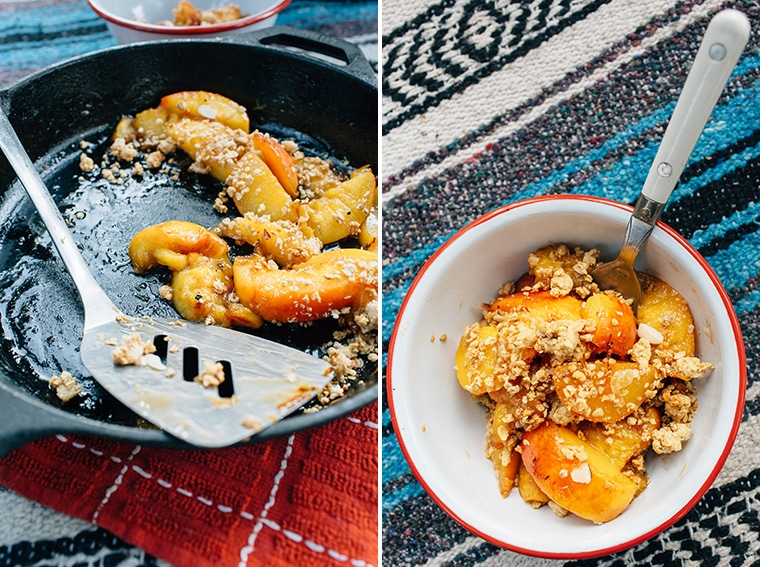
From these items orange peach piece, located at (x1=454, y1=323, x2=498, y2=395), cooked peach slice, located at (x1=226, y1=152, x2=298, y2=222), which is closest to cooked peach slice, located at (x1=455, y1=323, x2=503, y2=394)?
orange peach piece, located at (x1=454, y1=323, x2=498, y2=395)

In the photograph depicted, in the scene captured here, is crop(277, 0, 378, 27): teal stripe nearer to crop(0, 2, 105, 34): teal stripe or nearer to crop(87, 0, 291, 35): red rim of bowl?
crop(87, 0, 291, 35): red rim of bowl

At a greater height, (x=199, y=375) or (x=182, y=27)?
(x=182, y=27)

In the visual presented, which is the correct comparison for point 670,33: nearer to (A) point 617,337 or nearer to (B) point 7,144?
(A) point 617,337

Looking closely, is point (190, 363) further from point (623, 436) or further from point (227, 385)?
point (623, 436)

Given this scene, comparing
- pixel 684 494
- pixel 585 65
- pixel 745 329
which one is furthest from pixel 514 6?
pixel 684 494

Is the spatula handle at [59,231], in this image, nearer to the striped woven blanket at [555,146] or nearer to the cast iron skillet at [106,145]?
the cast iron skillet at [106,145]

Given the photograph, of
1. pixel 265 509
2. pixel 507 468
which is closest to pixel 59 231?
pixel 265 509
